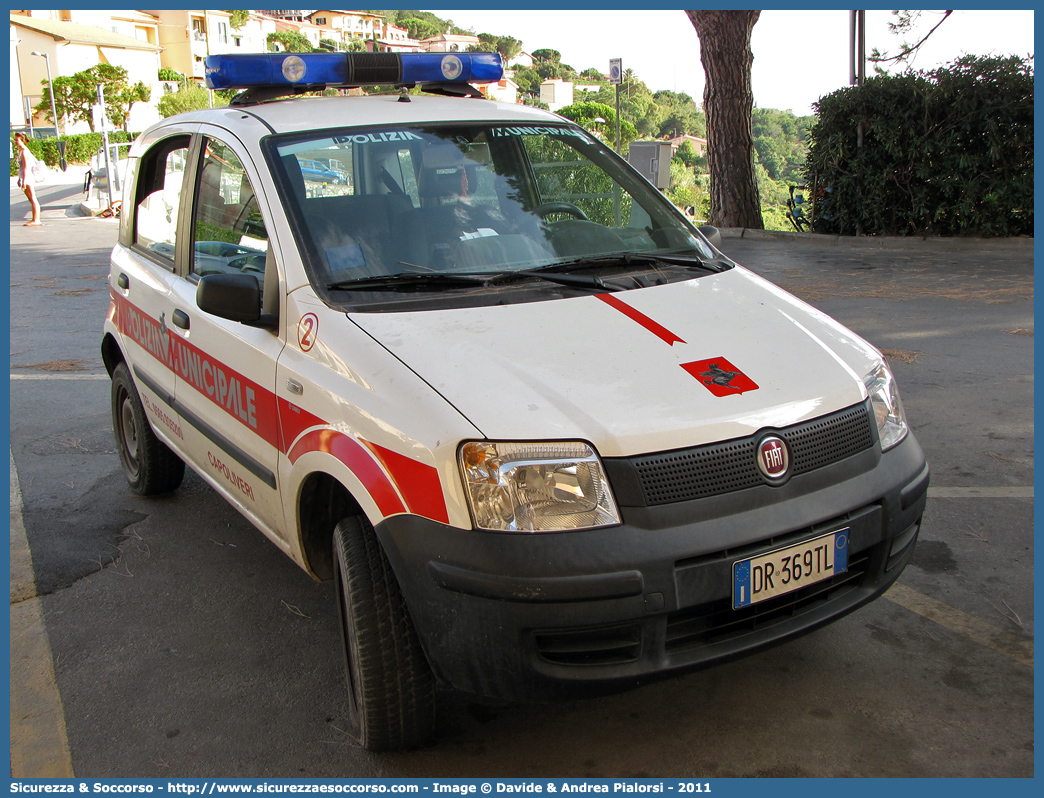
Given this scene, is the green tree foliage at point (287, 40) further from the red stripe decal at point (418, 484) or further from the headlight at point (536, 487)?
the headlight at point (536, 487)

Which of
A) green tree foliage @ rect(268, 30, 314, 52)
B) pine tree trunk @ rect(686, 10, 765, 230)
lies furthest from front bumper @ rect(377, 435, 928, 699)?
green tree foliage @ rect(268, 30, 314, 52)

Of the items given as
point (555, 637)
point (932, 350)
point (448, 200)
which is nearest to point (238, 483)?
point (448, 200)

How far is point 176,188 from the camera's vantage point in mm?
3951

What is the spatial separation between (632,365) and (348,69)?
8.01ft

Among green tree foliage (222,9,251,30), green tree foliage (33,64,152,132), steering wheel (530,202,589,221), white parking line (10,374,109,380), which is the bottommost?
white parking line (10,374,109,380)

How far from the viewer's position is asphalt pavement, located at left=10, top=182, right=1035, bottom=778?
8.68 feet

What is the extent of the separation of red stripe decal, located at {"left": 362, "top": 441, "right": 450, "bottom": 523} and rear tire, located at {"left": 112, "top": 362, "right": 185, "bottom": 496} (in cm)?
246

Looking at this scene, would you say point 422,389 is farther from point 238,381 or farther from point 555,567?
point 238,381

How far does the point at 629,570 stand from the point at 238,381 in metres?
1.65

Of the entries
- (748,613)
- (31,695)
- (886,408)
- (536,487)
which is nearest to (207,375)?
(31,695)

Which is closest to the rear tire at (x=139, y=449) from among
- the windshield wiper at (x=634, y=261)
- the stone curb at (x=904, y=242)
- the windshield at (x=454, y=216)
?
the windshield at (x=454, y=216)

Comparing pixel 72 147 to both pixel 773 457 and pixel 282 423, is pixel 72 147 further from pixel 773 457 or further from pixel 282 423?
pixel 773 457

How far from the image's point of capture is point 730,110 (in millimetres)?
14258

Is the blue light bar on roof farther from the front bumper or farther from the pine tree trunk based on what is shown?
the pine tree trunk
